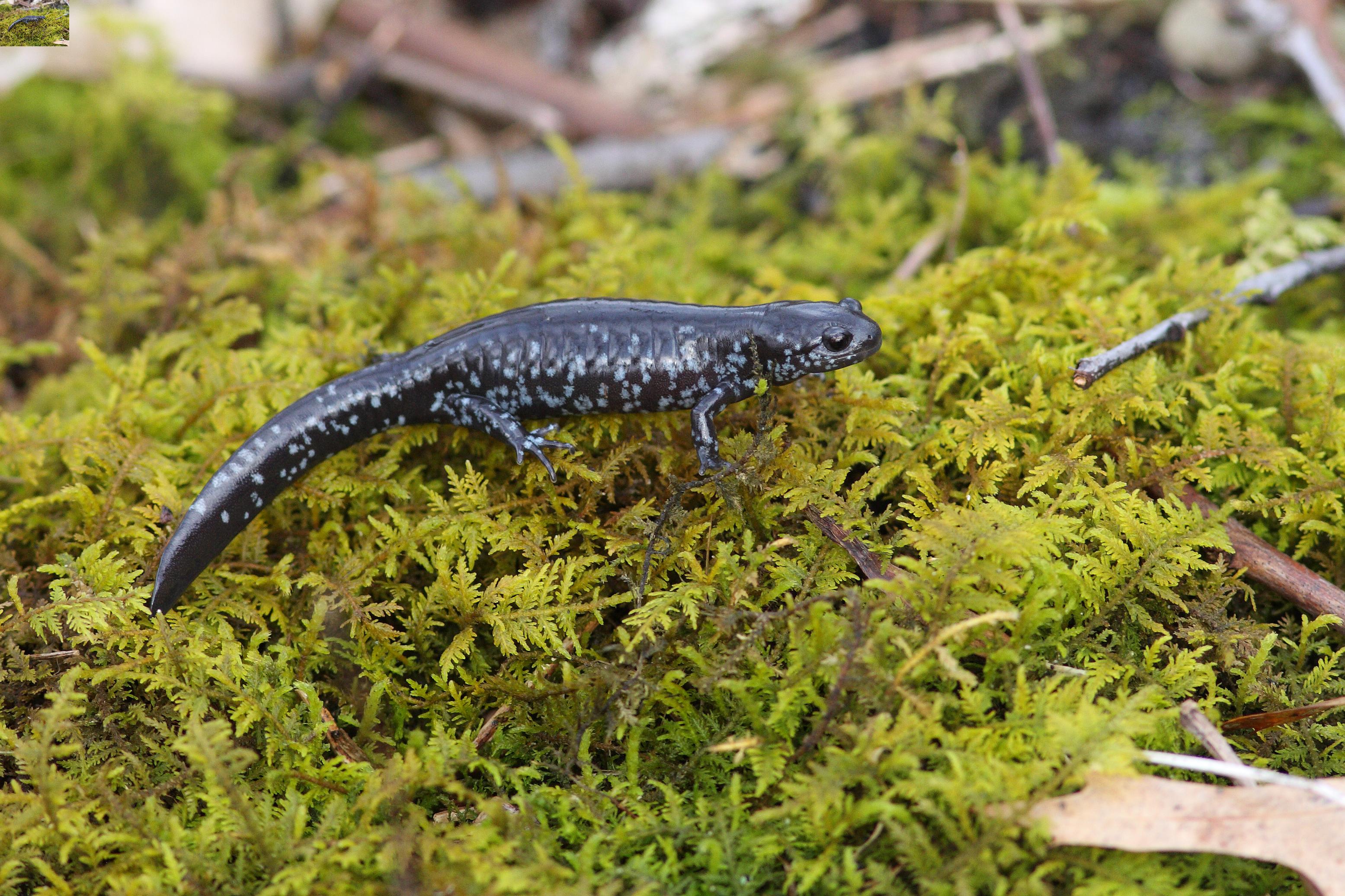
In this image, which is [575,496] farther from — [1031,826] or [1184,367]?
Answer: [1184,367]

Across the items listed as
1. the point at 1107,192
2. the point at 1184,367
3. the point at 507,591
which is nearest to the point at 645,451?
the point at 507,591

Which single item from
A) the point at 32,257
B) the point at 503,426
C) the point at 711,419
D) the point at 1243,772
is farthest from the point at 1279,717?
the point at 32,257

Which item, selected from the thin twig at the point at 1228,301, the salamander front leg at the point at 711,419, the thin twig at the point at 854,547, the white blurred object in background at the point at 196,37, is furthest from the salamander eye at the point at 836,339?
the white blurred object in background at the point at 196,37

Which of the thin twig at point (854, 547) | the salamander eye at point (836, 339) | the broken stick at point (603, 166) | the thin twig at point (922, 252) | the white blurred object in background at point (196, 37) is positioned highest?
the white blurred object in background at point (196, 37)

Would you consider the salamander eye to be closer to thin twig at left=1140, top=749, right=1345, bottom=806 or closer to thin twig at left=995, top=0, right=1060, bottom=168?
thin twig at left=1140, top=749, right=1345, bottom=806

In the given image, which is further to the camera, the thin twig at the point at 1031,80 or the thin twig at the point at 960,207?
the thin twig at the point at 1031,80

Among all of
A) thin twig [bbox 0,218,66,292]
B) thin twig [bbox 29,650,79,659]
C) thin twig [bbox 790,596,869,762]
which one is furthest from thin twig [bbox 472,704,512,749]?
thin twig [bbox 0,218,66,292]

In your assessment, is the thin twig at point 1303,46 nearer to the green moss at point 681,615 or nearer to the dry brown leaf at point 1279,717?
the green moss at point 681,615
